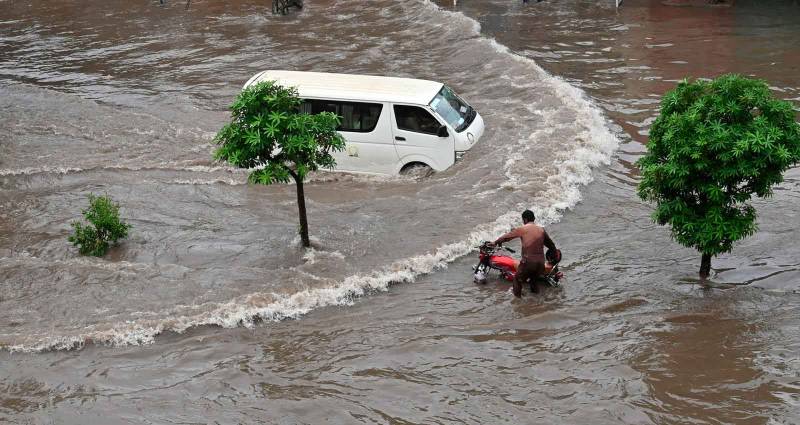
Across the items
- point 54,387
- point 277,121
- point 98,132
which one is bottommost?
point 54,387

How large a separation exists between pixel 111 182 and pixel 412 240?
19.5 feet

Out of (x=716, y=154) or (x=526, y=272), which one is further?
(x=526, y=272)

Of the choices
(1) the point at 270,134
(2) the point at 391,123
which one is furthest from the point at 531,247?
(2) the point at 391,123

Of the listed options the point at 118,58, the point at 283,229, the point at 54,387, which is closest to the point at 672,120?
the point at 283,229

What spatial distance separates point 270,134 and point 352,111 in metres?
3.45

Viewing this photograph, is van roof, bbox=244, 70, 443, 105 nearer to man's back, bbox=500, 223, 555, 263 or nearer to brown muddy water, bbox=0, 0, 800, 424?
brown muddy water, bbox=0, 0, 800, 424

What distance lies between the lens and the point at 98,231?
418 inches

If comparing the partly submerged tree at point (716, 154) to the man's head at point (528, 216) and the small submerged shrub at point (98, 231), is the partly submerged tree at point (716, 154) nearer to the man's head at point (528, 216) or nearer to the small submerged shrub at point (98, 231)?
the man's head at point (528, 216)

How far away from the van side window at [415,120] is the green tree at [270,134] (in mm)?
2799

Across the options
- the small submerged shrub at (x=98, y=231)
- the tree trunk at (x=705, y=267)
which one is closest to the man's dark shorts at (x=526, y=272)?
the tree trunk at (x=705, y=267)

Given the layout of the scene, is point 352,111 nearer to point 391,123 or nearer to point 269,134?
point 391,123

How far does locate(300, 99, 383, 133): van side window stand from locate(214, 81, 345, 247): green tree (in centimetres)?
276

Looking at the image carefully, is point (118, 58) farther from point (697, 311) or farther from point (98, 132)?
point (697, 311)

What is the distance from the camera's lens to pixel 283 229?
11.3 metres
